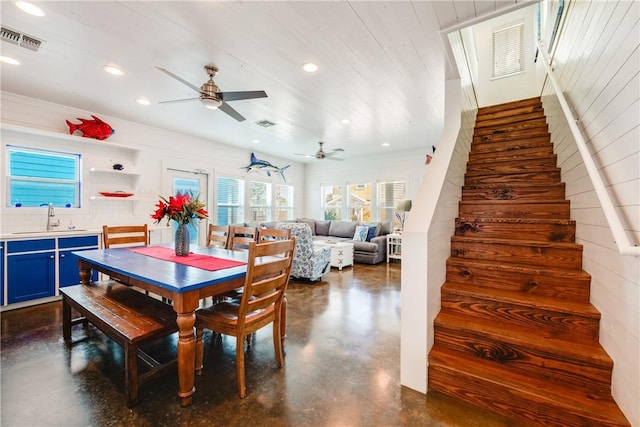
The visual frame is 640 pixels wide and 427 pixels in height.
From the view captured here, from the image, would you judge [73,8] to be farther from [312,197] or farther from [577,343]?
[312,197]

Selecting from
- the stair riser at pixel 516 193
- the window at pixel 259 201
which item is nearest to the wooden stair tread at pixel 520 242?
the stair riser at pixel 516 193

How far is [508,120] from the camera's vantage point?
367 cm

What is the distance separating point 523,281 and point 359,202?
5662 millimetres

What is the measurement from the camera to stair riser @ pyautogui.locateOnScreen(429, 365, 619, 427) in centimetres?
140

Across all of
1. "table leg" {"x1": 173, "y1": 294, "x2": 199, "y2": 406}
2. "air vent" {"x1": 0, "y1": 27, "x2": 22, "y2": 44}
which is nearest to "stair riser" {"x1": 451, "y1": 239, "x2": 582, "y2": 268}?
"table leg" {"x1": 173, "y1": 294, "x2": 199, "y2": 406}

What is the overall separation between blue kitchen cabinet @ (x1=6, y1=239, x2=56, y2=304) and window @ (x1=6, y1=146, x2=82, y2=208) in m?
0.79

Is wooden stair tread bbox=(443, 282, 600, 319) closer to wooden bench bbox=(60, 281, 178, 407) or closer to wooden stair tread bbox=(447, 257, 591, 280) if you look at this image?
wooden stair tread bbox=(447, 257, 591, 280)

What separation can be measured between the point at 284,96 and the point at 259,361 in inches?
119

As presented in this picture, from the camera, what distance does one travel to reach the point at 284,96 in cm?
355

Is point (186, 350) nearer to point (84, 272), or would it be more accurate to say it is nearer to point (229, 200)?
point (84, 272)

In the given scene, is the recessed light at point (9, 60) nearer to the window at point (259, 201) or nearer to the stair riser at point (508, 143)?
the window at point (259, 201)

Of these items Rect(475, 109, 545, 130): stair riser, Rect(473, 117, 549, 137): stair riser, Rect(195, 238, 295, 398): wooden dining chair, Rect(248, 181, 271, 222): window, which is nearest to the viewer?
Rect(195, 238, 295, 398): wooden dining chair

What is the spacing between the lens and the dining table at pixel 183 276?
1665 millimetres

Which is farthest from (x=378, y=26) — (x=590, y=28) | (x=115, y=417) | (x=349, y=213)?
(x=349, y=213)
